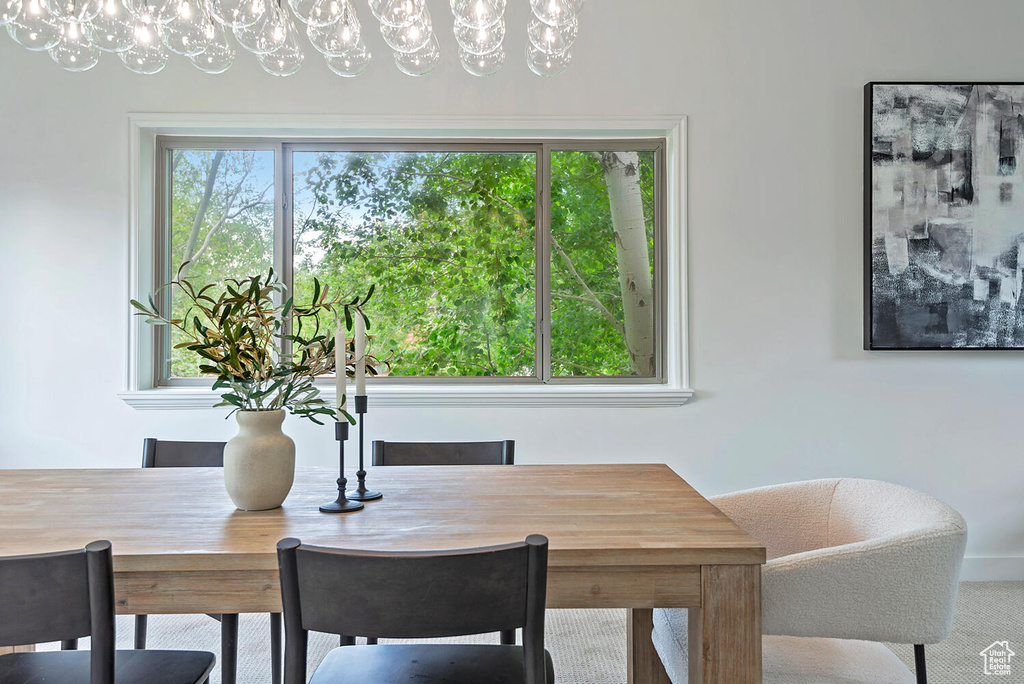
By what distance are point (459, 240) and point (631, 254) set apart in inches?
31.1

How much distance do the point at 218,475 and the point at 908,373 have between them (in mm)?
2737

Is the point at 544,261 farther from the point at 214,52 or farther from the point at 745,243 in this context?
the point at 214,52

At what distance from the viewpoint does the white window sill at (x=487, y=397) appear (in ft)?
9.07

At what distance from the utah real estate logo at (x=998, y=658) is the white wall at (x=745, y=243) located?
71 centimetres

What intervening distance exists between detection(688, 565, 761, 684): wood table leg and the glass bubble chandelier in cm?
134

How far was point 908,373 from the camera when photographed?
2824 mm

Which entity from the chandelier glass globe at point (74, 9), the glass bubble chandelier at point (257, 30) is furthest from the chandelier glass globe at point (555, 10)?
the chandelier glass globe at point (74, 9)

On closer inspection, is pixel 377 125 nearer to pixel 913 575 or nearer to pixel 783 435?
pixel 783 435

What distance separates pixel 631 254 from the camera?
9.80 ft

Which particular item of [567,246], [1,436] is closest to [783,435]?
[567,246]

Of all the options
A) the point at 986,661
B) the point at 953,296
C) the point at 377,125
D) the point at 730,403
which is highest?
the point at 377,125

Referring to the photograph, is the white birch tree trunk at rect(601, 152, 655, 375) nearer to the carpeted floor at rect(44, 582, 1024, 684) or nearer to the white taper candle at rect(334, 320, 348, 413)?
the carpeted floor at rect(44, 582, 1024, 684)

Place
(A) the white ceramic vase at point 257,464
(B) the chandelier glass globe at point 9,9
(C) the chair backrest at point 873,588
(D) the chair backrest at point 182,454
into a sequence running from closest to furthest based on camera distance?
(C) the chair backrest at point 873,588 → (A) the white ceramic vase at point 257,464 → (B) the chandelier glass globe at point 9,9 → (D) the chair backrest at point 182,454

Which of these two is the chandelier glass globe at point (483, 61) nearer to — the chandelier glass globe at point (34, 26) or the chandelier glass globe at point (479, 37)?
the chandelier glass globe at point (479, 37)
